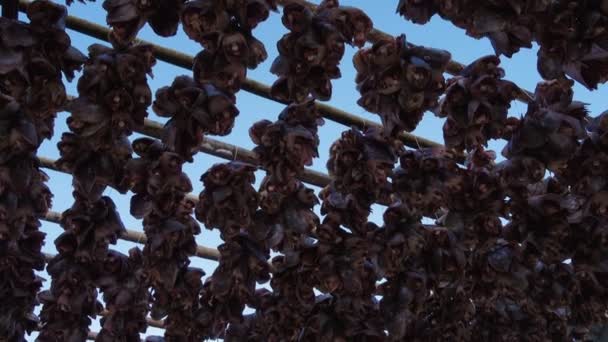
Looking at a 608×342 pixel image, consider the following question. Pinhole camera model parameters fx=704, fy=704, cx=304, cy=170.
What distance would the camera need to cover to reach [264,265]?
4727 mm

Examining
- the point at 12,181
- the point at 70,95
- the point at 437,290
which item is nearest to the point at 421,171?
the point at 437,290

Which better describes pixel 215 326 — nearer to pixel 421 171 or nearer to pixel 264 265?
pixel 264 265

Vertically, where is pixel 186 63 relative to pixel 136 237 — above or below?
above

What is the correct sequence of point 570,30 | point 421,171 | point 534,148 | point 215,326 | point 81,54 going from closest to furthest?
point 570,30, point 81,54, point 534,148, point 421,171, point 215,326

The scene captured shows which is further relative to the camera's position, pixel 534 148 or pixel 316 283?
pixel 316 283

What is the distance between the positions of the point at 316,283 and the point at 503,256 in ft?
4.37

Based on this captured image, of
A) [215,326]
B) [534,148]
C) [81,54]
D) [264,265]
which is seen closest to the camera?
[81,54]

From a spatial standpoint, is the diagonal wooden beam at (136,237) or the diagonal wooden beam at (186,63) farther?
the diagonal wooden beam at (136,237)

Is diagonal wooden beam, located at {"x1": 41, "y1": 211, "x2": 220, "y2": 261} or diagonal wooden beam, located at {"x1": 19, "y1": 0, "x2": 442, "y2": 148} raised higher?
diagonal wooden beam, located at {"x1": 19, "y1": 0, "x2": 442, "y2": 148}

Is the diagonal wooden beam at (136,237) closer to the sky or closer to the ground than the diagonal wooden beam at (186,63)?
closer to the ground

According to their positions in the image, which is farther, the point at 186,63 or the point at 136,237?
the point at 136,237

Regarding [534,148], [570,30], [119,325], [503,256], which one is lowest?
[119,325]

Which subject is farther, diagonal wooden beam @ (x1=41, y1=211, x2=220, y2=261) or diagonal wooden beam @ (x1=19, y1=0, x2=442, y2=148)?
diagonal wooden beam @ (x1=41, y1=211, x2=220, y2=261)

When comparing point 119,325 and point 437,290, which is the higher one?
point 437,290
